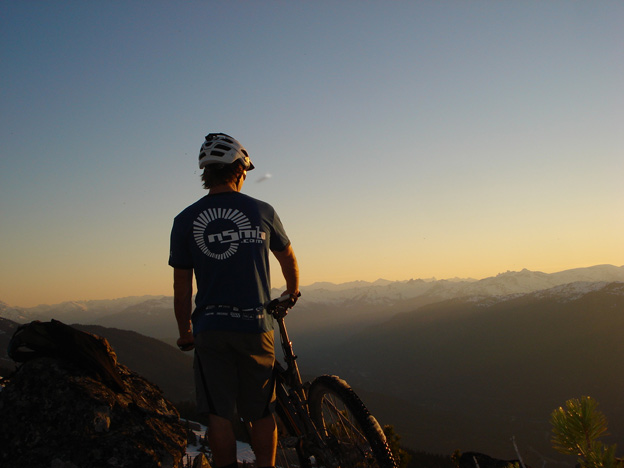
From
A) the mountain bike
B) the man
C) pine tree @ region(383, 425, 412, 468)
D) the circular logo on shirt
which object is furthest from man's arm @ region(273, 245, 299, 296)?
pine tree @ region(383, 425, 412, 468)

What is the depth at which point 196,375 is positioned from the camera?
327 cm

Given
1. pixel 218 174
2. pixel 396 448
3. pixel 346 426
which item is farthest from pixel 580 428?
pixel 396 448

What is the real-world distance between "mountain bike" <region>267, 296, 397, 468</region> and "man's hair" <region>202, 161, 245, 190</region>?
1164mm

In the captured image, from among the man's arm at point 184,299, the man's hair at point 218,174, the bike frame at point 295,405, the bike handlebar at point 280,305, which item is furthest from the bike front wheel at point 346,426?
the man's hair at point 218,174

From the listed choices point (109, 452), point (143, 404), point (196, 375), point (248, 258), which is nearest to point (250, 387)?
point (196, 375)

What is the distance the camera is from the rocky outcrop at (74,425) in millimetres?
3279

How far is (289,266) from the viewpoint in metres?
3.96

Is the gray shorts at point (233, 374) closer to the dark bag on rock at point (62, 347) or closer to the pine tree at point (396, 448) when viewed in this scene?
the dark bag on rock at point (62, 347)

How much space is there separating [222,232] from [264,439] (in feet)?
5.70

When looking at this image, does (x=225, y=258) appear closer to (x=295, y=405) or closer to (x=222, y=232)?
(x=222, y=232)

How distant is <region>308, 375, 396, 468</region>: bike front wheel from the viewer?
328cm

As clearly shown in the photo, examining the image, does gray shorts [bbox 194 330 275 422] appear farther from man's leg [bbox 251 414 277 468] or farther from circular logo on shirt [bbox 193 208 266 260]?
circular logo on shirt [bbox 193 208 266 260]

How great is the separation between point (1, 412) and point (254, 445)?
2188 millimetres

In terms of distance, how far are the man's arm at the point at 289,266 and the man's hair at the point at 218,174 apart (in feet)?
2.72
